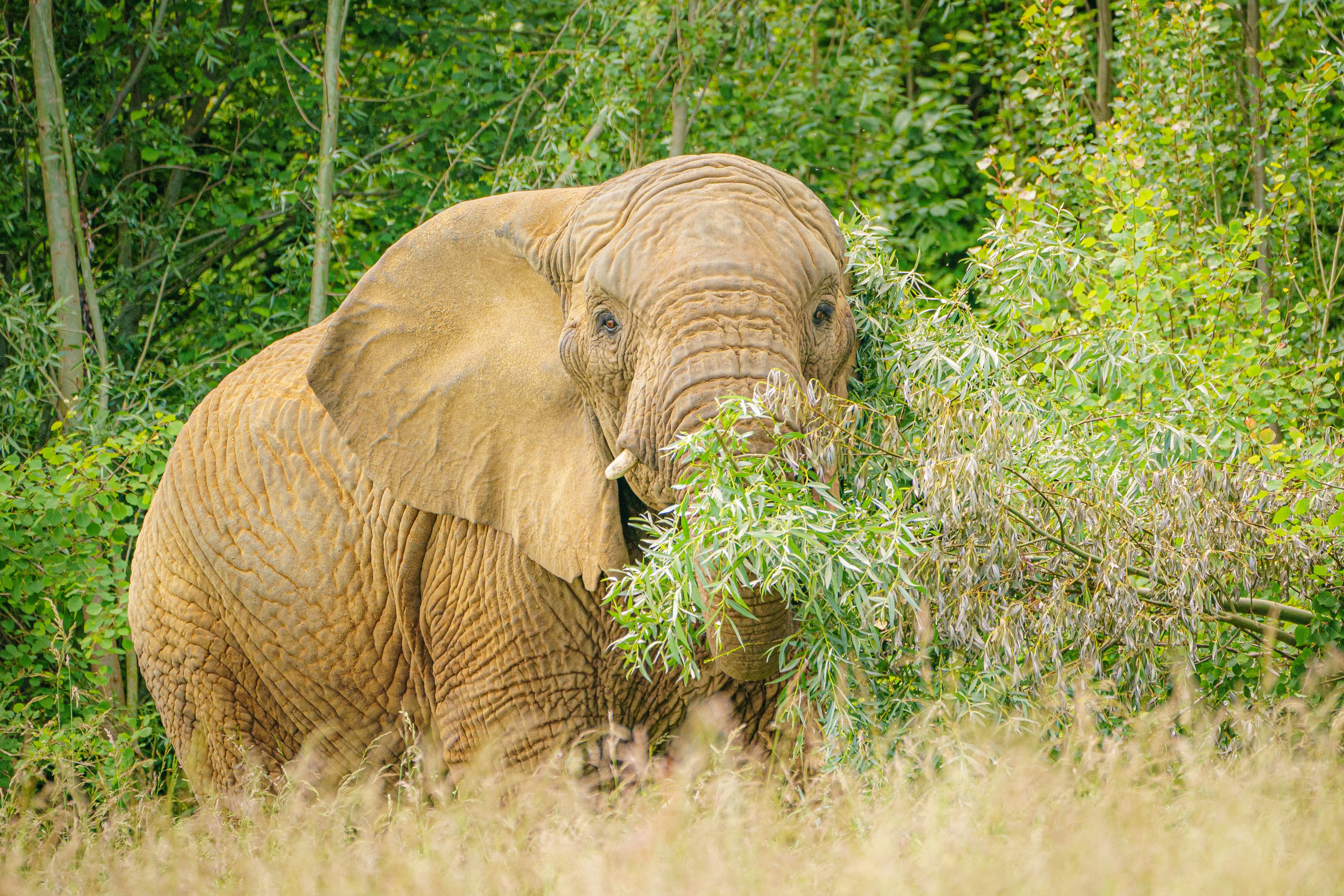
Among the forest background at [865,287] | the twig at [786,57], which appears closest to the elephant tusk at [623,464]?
the forest background at [865,287]

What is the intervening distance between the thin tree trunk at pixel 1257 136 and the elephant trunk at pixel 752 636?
383cm

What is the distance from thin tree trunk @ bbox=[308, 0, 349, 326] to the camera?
285 inches

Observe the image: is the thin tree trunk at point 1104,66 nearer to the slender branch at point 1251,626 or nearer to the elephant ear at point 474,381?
the slender branch at point 1251,626

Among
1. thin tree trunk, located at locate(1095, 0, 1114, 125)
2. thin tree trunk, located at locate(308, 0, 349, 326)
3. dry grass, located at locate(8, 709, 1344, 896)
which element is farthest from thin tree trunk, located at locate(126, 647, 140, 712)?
thin tree trunk, located at locate(1095, 0, 1114, 125)

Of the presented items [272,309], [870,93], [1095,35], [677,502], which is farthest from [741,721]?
[1095,35]

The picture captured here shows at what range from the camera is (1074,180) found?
6793mm

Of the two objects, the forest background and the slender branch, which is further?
the slender branch

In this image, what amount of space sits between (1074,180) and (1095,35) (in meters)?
2.88

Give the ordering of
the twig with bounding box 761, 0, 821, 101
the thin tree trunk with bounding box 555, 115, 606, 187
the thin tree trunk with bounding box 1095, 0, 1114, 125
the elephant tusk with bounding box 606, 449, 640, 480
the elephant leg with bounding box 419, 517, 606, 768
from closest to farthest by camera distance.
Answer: the elephant tusk with bounding box 606, 449, 640, 480 < the elephant leg with bounding box 419, 517, 606, 768 < the thin tree trunk with bounding box 555, 115, 606, 187 < the thin tree trunk with bounding box 1095, 0, 1114, 125 < the twig with bounding box 761, 0, 821, 101

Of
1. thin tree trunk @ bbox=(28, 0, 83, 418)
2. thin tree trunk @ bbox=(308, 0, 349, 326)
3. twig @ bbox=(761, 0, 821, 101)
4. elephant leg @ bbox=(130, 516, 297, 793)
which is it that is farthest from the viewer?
twig @ bbox=(761, 0, 821, 101)

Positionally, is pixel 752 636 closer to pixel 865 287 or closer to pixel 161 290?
pixel 865 287

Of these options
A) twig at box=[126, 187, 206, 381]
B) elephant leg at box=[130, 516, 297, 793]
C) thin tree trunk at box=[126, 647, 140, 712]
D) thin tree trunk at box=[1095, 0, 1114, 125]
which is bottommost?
thin tree trunk at box=[126, 647, 140, 712]

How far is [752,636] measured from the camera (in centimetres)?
382

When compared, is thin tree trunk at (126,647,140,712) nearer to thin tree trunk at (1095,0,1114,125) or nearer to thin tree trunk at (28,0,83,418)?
thin tree trunk at (28,0,83,418)
